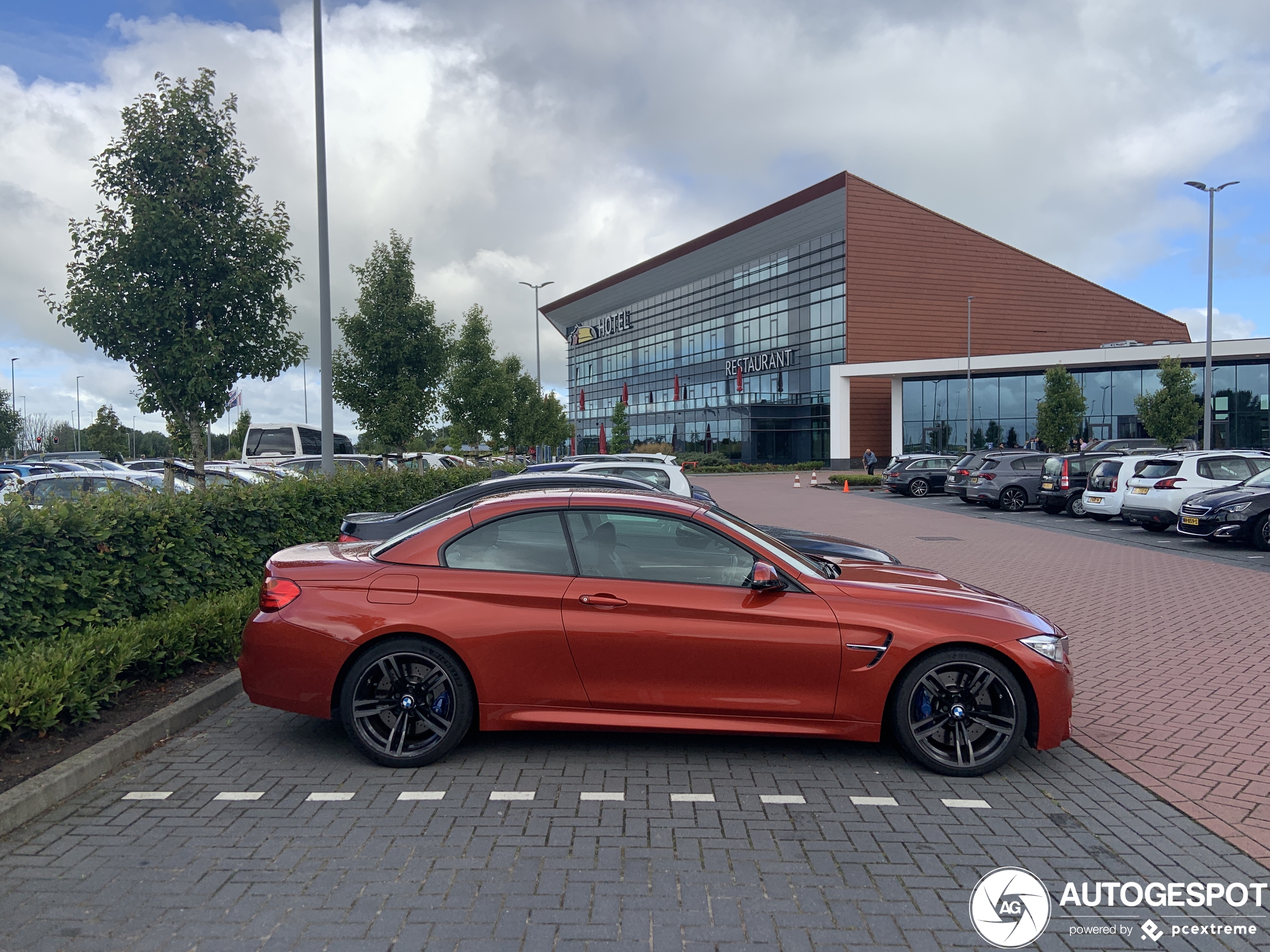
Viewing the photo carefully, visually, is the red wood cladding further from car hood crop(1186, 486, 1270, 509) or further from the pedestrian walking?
car hood crop(1186, 486, 1270, 509)

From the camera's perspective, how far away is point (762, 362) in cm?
6234

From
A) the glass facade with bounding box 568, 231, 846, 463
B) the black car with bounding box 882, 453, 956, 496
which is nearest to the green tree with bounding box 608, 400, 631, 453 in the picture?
the glass facade with bounding box 568, 231, 846, 463

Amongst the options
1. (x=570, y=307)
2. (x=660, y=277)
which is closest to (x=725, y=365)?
(x=660, y=277)

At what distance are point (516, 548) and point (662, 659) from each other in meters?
1.00

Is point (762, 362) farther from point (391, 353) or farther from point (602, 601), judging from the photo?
point (602, 601)

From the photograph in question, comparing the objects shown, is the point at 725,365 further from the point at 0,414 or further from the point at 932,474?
the point at 0,414

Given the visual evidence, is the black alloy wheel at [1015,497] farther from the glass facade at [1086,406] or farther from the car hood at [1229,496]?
the glass facade at [1086,406]

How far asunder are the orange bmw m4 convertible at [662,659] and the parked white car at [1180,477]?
14.3 m

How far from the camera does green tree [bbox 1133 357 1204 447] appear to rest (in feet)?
117

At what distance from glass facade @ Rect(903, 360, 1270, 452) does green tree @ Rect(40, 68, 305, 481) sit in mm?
40963

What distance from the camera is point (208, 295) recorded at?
401 inches

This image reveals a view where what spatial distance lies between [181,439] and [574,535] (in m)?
8.58

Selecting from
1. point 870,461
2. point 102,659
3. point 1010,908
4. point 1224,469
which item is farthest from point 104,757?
point 870,461

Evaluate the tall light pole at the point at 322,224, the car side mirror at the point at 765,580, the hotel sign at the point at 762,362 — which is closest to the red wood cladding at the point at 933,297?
the hotel sign at the point at 762,362
